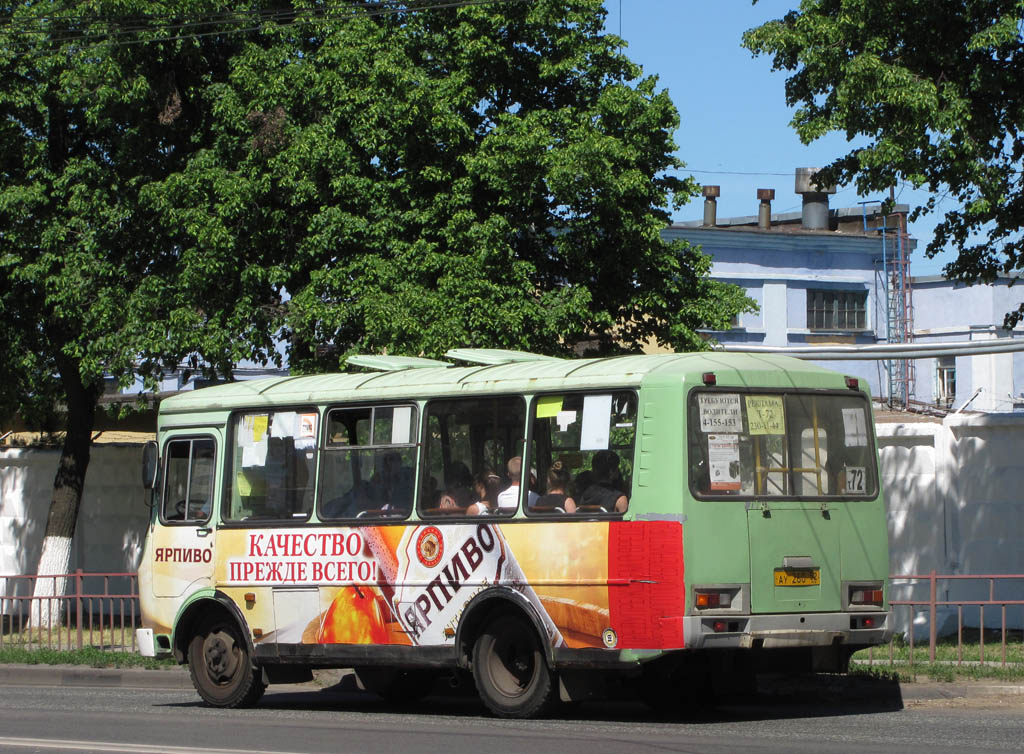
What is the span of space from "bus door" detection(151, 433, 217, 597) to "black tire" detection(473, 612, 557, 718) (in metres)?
3.27

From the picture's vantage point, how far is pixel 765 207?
2301 inches

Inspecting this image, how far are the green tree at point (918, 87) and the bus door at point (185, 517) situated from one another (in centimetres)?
758

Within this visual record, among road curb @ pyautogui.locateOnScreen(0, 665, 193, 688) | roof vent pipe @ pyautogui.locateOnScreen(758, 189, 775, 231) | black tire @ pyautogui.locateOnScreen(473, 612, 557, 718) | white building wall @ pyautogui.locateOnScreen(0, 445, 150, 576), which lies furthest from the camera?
roof vent pipe @ pyautogui.locateOnScreen(758, 189, 775, 231)

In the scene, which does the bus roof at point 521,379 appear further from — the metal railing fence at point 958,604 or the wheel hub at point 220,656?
the metal railing fence at point 958,604

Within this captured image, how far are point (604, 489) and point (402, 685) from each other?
4.07 metres

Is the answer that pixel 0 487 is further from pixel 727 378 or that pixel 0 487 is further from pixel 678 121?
pixel 727 378

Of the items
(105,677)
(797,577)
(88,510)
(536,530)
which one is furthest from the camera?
(88,510)

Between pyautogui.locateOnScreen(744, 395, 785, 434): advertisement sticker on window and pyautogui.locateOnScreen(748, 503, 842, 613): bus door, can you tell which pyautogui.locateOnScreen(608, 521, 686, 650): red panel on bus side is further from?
pyautogui.locateOnScreen(744, 395, 785, 434): advertisement sticker on window

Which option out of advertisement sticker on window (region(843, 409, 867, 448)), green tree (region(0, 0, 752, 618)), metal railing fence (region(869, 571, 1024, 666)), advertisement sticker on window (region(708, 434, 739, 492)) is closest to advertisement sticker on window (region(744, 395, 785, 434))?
advertisement sticker on window (region(708, 434, 739, 492))

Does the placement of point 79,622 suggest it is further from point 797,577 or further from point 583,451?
point 797,577

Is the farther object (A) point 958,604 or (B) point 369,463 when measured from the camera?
(A) point 958,604

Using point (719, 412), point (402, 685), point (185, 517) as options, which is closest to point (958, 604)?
point (719, 412)

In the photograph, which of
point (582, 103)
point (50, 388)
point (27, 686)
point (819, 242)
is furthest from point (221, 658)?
point (819, 242)

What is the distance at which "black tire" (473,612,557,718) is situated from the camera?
11.8 m
